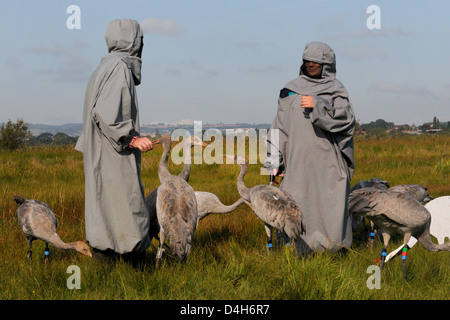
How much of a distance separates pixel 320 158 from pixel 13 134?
29683 millimetres

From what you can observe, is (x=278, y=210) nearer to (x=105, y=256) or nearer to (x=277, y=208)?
(x=277, y=208)

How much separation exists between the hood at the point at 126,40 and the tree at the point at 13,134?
27.6 m

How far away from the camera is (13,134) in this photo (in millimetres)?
32094

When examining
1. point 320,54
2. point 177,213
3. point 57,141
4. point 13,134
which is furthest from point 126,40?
point 13,134

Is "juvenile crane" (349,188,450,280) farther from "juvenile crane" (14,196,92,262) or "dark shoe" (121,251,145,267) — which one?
"juvenile crane" (14,196,92,262)

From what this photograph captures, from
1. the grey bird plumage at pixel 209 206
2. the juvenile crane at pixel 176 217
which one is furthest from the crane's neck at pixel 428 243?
the grey bird plumage at pixel 209 206

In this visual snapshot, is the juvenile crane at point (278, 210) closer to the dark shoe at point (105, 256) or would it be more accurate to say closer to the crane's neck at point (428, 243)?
the crane's neck at point (428, 243)

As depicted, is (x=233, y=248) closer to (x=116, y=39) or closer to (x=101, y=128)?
(x=101, y=128)

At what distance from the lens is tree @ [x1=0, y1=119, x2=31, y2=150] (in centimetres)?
3095

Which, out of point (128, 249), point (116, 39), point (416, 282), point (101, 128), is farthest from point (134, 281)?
point (416, 282)

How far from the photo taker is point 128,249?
505cm

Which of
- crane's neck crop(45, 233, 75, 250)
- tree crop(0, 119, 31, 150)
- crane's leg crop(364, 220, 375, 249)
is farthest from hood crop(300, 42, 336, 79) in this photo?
tree crop(0, 119, 31, 150)

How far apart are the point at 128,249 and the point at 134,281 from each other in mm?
326

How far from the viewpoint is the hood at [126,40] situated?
5.15 m
